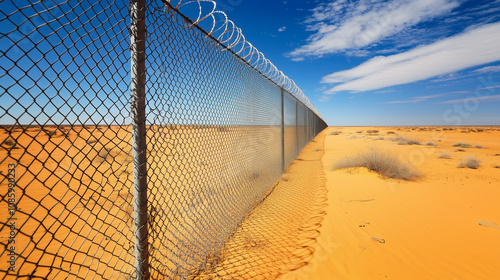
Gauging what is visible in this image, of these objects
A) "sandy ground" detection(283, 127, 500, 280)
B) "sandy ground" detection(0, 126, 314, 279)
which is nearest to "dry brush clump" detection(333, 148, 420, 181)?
"sandy ground" detection(283, 127, 500, 280)

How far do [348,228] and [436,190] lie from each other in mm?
3676

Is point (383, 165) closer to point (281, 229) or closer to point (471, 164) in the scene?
point (471, 164)

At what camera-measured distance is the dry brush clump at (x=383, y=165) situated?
22.5ft

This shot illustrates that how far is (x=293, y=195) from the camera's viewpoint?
5.32m

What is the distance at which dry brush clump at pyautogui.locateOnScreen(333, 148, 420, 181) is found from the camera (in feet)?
22.5

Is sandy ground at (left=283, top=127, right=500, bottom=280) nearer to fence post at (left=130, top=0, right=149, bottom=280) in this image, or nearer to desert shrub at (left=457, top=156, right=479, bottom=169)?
fence post at (left=130, top=0, right=149, bottom=280)

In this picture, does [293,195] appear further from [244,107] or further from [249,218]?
[244,107]

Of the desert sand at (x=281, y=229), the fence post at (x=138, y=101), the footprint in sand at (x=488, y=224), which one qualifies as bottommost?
the footprint in sand at (x=488, y=224)

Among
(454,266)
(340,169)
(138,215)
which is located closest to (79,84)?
(138,215)

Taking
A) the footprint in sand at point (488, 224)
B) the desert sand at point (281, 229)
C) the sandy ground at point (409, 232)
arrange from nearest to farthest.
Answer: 1. the desert sand at point (281, 229)
2. the sandy ground at point (409, 232)
3. the footprint in sand at point (488, 224)

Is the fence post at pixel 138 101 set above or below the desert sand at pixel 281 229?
above

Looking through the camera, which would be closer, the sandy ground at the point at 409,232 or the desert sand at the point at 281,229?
the desert sand at the point at 281,229

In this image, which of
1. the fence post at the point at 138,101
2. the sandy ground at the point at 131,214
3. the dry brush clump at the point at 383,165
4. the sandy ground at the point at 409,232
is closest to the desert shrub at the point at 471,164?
the sandy ground at the point at 409,232

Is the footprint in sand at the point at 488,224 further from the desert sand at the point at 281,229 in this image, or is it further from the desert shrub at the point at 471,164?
the desert shrub at the point at 471,164
